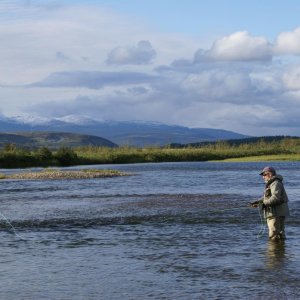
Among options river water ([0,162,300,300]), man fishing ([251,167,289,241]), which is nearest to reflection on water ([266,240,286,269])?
river water ([0,162,300,300])

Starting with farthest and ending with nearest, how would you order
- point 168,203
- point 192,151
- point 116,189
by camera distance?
point 192,151 < point 116,189 < point 168,203

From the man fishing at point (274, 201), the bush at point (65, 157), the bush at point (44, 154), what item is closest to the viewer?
the man fishing at point (274, 201)

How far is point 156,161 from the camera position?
480ft

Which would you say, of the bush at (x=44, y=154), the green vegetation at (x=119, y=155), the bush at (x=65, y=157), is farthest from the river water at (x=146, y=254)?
the bush at (x=65, y=157)

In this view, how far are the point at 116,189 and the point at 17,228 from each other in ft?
82.8

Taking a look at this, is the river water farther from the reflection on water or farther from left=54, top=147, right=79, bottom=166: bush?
left=54, top=147, right=79, bottom=166: bush

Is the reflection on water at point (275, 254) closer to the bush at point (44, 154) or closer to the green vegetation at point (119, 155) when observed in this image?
the green vegetation at point (119, 155)

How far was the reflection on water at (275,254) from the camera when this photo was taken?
54.7 ft

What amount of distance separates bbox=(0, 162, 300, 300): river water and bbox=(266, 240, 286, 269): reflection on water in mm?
26

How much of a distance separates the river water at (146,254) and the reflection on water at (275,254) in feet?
0.09

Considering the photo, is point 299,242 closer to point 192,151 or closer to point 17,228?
point 17,228

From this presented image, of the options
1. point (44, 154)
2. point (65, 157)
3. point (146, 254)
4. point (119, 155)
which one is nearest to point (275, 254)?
point (146, 254)

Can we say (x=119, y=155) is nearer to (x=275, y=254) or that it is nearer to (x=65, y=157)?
(x=65, y=157)

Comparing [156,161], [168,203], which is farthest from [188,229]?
[156,161]
